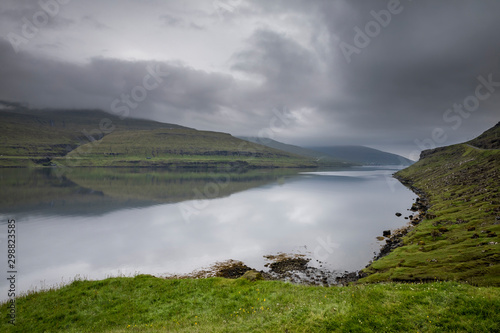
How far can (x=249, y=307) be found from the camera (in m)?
17.7

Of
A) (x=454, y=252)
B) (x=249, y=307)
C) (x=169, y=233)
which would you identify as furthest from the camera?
(x=169, y=233)

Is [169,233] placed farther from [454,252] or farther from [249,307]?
[454,252]

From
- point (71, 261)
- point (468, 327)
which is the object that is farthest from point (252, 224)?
point (468, 327)

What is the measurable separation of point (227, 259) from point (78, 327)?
25417 millimetres

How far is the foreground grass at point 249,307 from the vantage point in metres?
11.9

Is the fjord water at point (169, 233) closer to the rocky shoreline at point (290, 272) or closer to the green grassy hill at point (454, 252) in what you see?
the rocky shoreline at point (290, 272)

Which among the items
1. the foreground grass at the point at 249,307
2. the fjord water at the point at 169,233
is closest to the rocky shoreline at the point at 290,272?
the fjord water at the point at 169,233

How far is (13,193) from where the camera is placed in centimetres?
9406

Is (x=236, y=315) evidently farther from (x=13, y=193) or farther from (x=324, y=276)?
(x=13, y=193)

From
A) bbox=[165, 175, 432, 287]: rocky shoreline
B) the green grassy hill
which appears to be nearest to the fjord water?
bbox=[165, 175, 432, 287]: rocky shoreline

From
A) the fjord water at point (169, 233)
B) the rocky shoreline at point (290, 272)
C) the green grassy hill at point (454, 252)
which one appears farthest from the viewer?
the fjord water at point (169, 233)

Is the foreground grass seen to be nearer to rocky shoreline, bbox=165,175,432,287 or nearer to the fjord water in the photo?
rocky shoreline, bbox=165,175,432,287

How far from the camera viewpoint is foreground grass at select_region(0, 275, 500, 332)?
468 inches

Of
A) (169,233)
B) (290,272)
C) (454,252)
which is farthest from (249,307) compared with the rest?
(169,233)
